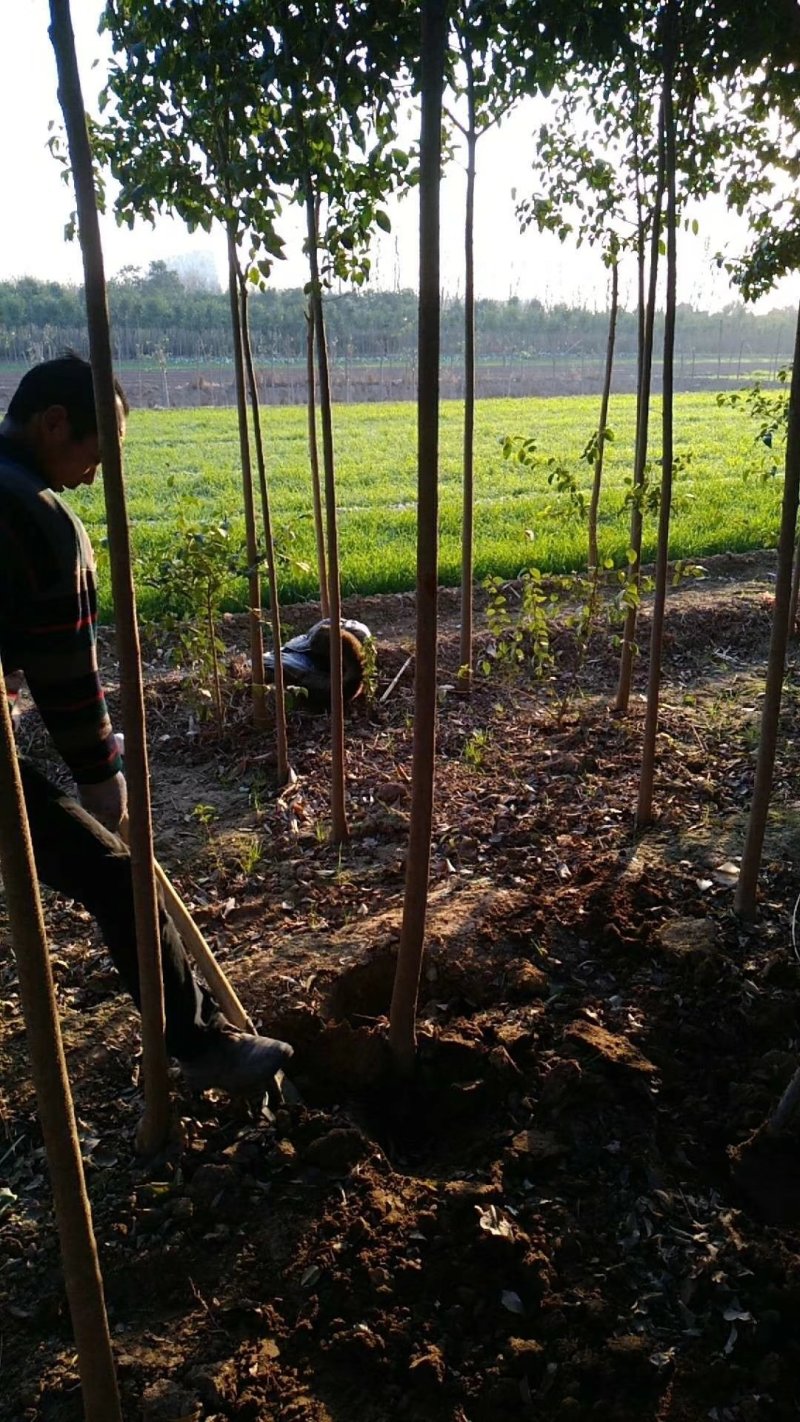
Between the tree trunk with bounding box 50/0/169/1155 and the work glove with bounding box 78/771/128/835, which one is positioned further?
the work glove with bounding box 78/771/128/835

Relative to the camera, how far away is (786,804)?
180 inches

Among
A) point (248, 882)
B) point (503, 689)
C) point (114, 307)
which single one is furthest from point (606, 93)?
point (114, 307)

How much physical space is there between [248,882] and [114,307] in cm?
4309

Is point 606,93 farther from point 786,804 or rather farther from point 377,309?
point 377,309

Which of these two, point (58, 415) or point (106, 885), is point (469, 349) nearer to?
point (58, 415)

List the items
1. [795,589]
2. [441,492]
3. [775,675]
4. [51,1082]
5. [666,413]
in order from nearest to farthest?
[51,1082]
[775,675]
[666,413]
[795,589]
[441,492]

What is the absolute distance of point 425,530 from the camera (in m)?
2.20

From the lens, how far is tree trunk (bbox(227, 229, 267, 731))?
13.9 ft

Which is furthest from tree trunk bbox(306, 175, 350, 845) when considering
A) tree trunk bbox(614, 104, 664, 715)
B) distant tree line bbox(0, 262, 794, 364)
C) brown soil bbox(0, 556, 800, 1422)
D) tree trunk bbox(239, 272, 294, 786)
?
distant tree line bbox(0, 262, 794, 364)

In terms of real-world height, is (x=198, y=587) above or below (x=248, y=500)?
below

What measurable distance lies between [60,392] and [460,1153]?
7.01 ft

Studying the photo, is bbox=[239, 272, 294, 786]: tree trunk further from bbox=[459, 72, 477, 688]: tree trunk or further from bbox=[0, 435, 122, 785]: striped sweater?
bbox=[0, 435, 122, 785]: striped sweater

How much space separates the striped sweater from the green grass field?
2834mm

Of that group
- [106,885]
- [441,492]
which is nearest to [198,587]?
[106,885]
